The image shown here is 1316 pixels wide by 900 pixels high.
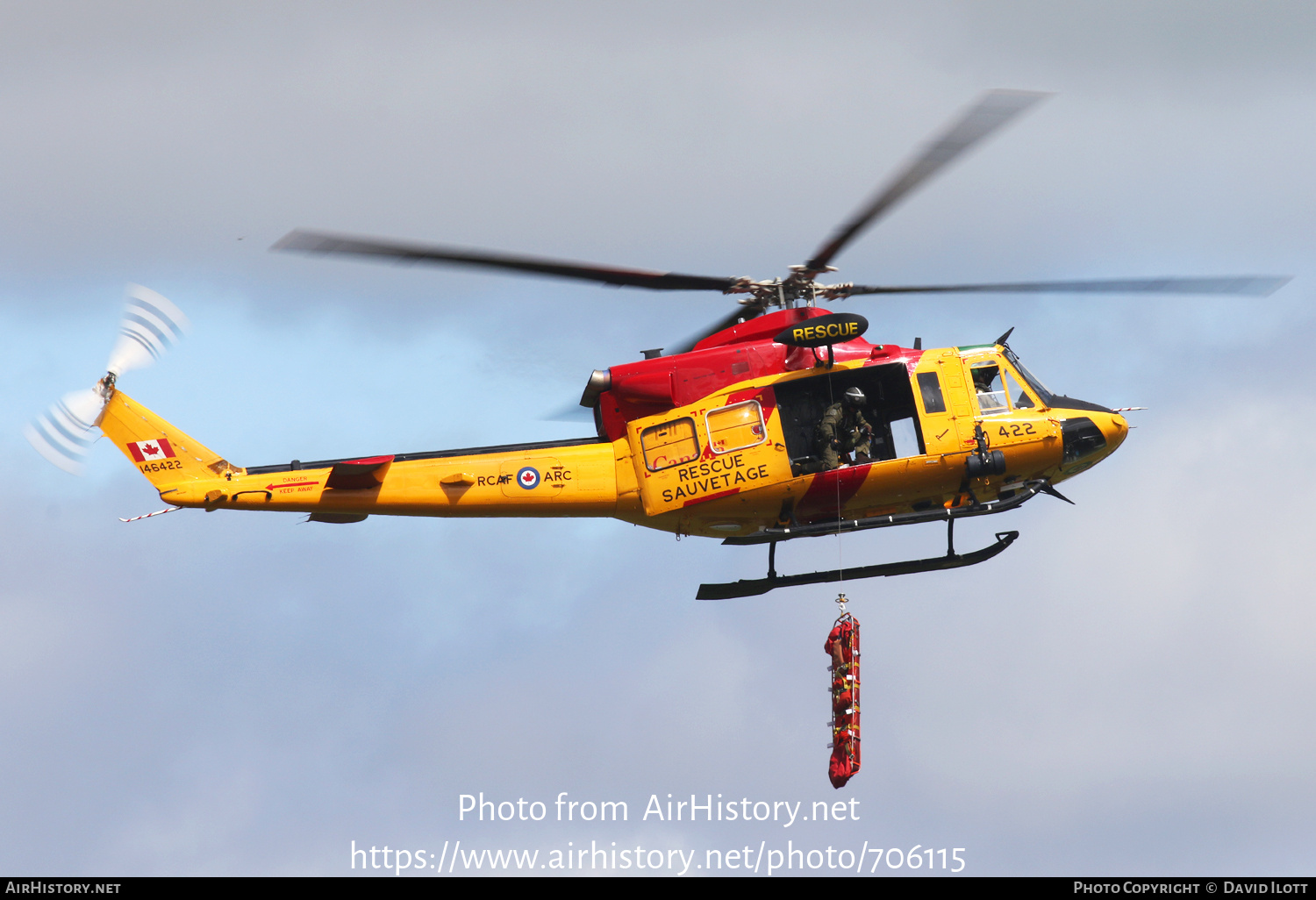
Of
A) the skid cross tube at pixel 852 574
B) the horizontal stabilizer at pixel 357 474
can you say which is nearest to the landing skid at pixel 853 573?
the skid cross tube at pixel 852 574

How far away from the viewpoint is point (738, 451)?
81.8 feet

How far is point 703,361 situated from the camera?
83.4 feet

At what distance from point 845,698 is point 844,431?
170 inches

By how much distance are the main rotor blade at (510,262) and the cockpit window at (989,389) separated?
14.7 ft

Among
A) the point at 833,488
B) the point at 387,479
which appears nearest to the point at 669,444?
the point at 833,488

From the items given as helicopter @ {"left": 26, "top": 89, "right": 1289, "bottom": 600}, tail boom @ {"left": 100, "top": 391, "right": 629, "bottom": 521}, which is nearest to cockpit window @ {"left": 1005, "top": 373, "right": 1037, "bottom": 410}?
helicopter @ {"left": 26, "top": 89, "right": 1289, "bottom": 600}

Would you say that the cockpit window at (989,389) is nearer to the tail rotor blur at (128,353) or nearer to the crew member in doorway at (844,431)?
the crew member in doorway at (844,431)

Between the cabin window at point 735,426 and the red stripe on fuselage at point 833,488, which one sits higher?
the cabin window at point 735,426

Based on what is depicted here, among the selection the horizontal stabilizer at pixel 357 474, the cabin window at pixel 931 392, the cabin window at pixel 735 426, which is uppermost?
the cabin window at pixel 931 392

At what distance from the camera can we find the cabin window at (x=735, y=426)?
25.0 m

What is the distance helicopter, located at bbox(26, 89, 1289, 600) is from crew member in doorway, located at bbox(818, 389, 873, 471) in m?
0.11

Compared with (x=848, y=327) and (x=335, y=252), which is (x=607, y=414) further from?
(x=335, y=252)

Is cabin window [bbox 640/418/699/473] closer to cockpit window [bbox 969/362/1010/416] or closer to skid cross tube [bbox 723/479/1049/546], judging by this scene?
skid cross tube [bbox 723/479/1049/546]
